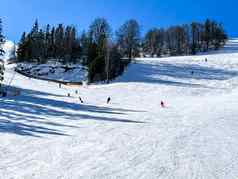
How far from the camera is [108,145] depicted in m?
17.4

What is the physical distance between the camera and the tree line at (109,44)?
243 ft

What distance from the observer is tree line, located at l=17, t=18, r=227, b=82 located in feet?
243

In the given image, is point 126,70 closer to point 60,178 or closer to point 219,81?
point 219,81

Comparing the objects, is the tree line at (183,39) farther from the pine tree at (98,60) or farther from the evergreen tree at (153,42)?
the pine tree at (98,60)

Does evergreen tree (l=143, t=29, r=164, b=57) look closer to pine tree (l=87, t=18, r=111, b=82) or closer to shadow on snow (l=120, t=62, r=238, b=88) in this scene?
pine tree (l=87, t=18, r=111, b=82)

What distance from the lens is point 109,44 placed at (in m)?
76.7

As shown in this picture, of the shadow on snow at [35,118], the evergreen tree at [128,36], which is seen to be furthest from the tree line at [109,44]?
the shadow on snow at [35,118]

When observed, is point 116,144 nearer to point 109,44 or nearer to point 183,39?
point 109,44

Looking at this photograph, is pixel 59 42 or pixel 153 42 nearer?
pixel 59 42

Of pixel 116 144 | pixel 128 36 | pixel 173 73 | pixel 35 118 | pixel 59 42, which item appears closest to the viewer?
pixel 116 144

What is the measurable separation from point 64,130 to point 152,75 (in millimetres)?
47568

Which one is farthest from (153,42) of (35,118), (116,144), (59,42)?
(116,144)

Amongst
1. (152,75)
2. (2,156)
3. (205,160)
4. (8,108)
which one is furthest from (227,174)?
(152,75)

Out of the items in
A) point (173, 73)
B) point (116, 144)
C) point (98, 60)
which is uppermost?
point (98, 60)
